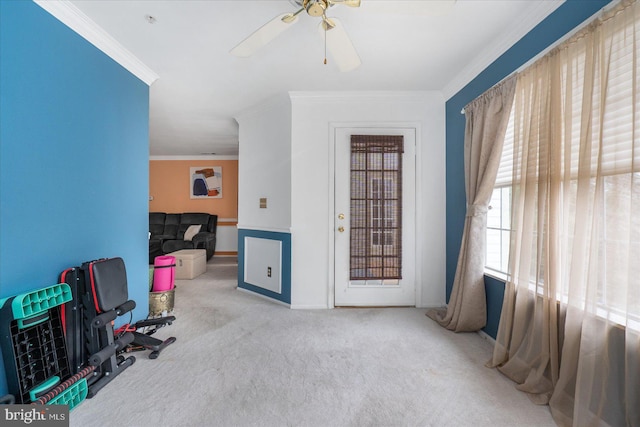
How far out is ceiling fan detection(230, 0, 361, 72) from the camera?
1.41 metres

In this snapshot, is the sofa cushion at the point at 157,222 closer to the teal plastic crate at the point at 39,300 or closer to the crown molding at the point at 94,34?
the crown molding at the point at 94,34

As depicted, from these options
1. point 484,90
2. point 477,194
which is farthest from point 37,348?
point 484,90

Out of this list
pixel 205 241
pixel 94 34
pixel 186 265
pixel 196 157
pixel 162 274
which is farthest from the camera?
pixel 196 157

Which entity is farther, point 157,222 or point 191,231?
point 157,222

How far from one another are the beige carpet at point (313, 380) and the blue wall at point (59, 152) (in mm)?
683

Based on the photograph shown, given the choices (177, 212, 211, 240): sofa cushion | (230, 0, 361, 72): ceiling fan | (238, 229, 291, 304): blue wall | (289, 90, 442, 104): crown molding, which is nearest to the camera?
(230, 0, 361, 72): ceiling fan

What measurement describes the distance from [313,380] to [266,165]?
2.54 m

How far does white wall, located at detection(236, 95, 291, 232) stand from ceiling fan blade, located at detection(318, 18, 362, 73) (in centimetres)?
156

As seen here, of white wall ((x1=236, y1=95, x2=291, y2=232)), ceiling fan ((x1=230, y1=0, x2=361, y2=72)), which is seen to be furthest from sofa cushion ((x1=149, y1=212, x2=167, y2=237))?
ceiling fan ((x1=230, y1=0, x2=361, y2=72))


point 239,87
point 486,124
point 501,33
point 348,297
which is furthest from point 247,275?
point 501,33

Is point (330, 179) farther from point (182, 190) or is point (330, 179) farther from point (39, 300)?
point (182, 190)

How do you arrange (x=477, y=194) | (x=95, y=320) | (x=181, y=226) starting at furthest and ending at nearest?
(x=181, y=226), (x=477, y=194), (x=95, y=320)

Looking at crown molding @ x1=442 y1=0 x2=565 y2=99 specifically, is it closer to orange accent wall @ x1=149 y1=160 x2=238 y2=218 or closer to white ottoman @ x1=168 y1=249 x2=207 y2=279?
white ottoman @ x1=168 y1=249 x2=207 y2=279

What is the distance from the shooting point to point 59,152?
6.05ft
